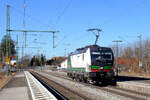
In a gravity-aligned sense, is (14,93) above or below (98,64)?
below

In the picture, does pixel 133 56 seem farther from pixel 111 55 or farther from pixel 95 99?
pixel 95 99

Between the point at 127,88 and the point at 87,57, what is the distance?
15.4 feet

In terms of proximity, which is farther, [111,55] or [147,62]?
[147,62]

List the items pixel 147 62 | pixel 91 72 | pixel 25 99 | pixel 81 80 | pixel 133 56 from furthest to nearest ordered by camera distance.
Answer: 1. pixel 133 56
2. pixel 147 62
3. pixel 81 80
4. pixel 91 72
5. pixel 25 99

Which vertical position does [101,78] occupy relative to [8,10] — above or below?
below

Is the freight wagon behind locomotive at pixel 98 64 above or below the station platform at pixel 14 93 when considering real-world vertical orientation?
above

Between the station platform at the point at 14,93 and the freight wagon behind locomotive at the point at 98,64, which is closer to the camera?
the station platform at the point at 14,93

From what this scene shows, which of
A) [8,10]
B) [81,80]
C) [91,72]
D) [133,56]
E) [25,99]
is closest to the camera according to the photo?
[25,99]

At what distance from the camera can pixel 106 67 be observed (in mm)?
20484

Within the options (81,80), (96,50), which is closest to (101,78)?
(96,50)

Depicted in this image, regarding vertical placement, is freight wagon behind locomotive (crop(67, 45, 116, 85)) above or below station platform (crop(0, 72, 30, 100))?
above

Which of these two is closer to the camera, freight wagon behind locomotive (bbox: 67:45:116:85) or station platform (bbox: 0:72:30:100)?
station platform (bbox: 0:72:30:100)

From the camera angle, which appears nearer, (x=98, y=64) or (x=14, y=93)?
(x=14, y=93)

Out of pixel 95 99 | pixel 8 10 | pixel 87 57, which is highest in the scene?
pixel 8 10
